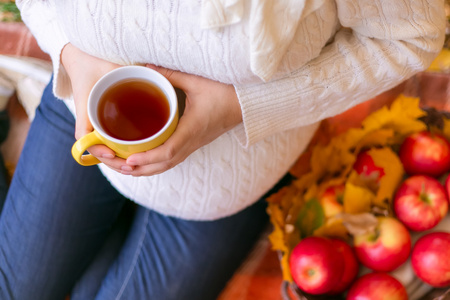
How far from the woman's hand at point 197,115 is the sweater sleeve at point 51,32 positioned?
0.67ft

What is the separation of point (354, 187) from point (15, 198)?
0.75 metres

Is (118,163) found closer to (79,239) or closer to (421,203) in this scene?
(79,239)

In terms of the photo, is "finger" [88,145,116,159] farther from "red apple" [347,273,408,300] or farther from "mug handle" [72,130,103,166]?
"red apple" [347,273,408,300]

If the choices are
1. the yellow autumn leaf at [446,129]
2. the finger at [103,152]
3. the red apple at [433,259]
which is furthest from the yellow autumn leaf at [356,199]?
the finger at [103,152]

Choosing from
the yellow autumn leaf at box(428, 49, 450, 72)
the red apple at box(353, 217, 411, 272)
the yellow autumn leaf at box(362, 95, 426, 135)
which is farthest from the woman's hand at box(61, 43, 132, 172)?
the yellow autumn leaf at box(428, 49, 450, 72)

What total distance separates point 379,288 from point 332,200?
20 cm

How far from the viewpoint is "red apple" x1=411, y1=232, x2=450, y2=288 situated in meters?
0.75

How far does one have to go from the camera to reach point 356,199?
32.5 inches

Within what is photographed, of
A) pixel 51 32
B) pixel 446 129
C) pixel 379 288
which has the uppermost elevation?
pixel 51 32

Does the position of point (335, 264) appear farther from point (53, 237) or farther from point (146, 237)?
point (53, 237)

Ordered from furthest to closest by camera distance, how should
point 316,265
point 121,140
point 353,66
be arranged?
point 316,265, point 353,66, point 121,140

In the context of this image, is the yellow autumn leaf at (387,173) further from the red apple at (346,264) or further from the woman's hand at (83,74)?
the woman's hand at (83,74)

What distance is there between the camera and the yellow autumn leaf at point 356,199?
822 millimetres

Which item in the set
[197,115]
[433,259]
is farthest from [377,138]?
[197,115]
